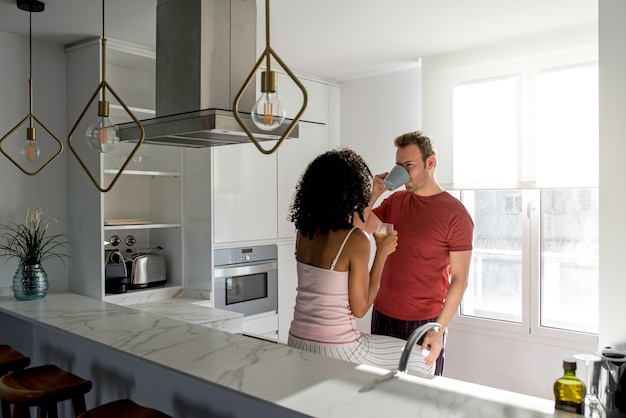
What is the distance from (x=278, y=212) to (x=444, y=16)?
1.84 meters

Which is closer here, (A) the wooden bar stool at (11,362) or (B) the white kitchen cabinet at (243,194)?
(A) the wooden bar stool at (11,362)

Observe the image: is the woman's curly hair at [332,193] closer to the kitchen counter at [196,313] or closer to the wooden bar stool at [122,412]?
the wooden bar stool at [122,412]

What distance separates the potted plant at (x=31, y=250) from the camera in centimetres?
307

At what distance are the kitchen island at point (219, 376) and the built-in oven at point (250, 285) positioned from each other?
3.32ft

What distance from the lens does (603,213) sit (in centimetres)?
191

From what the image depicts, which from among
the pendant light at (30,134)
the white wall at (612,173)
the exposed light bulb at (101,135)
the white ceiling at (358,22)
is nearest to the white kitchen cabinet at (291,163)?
the white ceiling at (358,22)

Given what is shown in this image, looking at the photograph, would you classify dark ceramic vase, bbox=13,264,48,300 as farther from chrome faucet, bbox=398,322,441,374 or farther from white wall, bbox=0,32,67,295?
chrome faucet, bbox=398,322,441,374

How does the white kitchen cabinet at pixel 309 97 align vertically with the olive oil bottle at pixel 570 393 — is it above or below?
above

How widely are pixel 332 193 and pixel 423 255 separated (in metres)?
0.70

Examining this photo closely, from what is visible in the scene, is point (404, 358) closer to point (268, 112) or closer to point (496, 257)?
point (268, 112)

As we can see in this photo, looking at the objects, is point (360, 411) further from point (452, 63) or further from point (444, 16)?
point (452, 63)

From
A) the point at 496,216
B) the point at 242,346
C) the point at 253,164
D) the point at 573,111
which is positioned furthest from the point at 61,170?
the point at 573,111

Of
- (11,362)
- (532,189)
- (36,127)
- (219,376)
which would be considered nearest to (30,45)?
(36,127)

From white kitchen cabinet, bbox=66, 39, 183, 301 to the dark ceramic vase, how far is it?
339 mm
